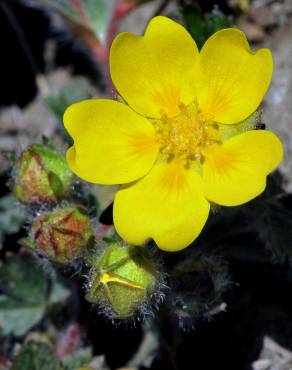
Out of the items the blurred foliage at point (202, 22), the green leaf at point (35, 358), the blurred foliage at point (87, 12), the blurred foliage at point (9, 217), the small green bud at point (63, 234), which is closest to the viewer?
the small green bud at point (63, 234)

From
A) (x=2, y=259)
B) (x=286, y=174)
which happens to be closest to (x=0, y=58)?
(x=2, y=259)

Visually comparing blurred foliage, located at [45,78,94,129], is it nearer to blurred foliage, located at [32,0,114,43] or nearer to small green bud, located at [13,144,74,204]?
blurred foliage, located at [32,0,114,43]

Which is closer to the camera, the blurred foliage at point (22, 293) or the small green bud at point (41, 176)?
the small green bud at point (41, 176)

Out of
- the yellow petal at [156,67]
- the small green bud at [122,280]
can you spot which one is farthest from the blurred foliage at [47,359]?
the yellow petal at [156,67]

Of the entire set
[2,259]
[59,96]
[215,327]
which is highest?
[59,96]

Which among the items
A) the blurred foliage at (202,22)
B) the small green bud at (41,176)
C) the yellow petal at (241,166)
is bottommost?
the small green bud at (41,176)

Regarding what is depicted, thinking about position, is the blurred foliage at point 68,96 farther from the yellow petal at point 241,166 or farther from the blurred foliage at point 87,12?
the yellow petal at point 241,166

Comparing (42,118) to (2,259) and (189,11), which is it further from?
(189,11)
